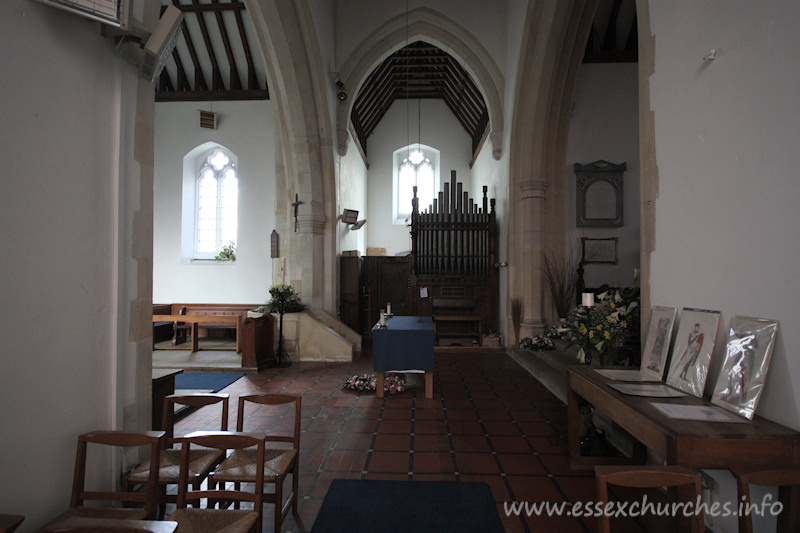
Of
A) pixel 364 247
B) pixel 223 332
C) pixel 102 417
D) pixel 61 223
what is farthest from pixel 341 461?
pixel 364 247

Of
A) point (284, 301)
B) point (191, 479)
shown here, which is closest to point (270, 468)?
point (191, 479)

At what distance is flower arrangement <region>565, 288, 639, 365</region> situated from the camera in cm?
288

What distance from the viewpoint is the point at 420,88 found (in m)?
11.7

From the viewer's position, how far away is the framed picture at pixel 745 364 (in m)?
1.68

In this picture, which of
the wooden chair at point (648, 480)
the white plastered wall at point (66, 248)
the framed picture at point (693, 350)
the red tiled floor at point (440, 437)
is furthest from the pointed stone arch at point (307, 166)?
the wooden chair at point (648, 480)

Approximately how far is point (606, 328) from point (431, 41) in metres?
6.89

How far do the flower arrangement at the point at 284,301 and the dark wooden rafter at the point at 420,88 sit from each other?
5.10 metres

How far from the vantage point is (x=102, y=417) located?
6.65 ft

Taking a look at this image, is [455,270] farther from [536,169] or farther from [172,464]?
[172,464]

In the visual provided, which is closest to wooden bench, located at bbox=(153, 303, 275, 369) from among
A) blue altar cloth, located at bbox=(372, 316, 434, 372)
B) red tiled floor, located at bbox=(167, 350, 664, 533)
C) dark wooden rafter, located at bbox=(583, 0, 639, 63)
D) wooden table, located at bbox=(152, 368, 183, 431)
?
red tiled floor, located at bbox=(167, 350, 664, 533)

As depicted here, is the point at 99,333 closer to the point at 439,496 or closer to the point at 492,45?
the point at 439,496

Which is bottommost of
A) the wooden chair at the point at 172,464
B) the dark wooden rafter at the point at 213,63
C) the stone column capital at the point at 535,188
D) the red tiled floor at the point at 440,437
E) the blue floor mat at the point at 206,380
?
the blue floor mat at the point at 206,380

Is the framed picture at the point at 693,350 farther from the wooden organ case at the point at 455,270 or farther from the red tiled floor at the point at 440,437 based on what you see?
the wooden organ case at the point at 455,270

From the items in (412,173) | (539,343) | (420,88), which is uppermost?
(420,88)
